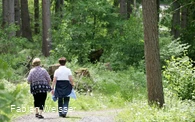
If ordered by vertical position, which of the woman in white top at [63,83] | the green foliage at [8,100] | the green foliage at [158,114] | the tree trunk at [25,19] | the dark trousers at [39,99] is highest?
the tree trunk at [25,19]

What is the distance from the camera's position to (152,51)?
10.2 meters

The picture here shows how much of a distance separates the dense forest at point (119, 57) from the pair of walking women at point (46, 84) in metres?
1.12

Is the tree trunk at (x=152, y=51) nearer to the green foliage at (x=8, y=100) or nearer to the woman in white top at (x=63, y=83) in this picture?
the woman in white top at (x=63, y=83)

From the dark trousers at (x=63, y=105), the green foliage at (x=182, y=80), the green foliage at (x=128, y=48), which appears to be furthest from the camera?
the green foliage at (x=128, y=48)

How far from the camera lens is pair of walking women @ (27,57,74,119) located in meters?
9.49

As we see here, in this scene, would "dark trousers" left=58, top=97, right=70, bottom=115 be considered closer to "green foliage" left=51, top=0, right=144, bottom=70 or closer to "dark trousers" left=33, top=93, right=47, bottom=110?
"dark trousers" left=33, top=93, right=47, bottom=110

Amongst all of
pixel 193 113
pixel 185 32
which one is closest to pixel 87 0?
pixel 185 32

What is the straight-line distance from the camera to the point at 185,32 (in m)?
26.3

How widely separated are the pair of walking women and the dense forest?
112cm

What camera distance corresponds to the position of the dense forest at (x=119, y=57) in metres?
10.2

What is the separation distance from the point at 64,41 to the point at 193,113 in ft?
39.5

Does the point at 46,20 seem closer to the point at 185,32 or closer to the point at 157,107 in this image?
the point at 185,32

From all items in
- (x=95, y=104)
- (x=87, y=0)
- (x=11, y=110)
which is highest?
(x=87, y=0)

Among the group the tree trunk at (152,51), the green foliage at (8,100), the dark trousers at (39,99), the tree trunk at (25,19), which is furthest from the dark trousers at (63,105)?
the tree trunk at (25,19)
